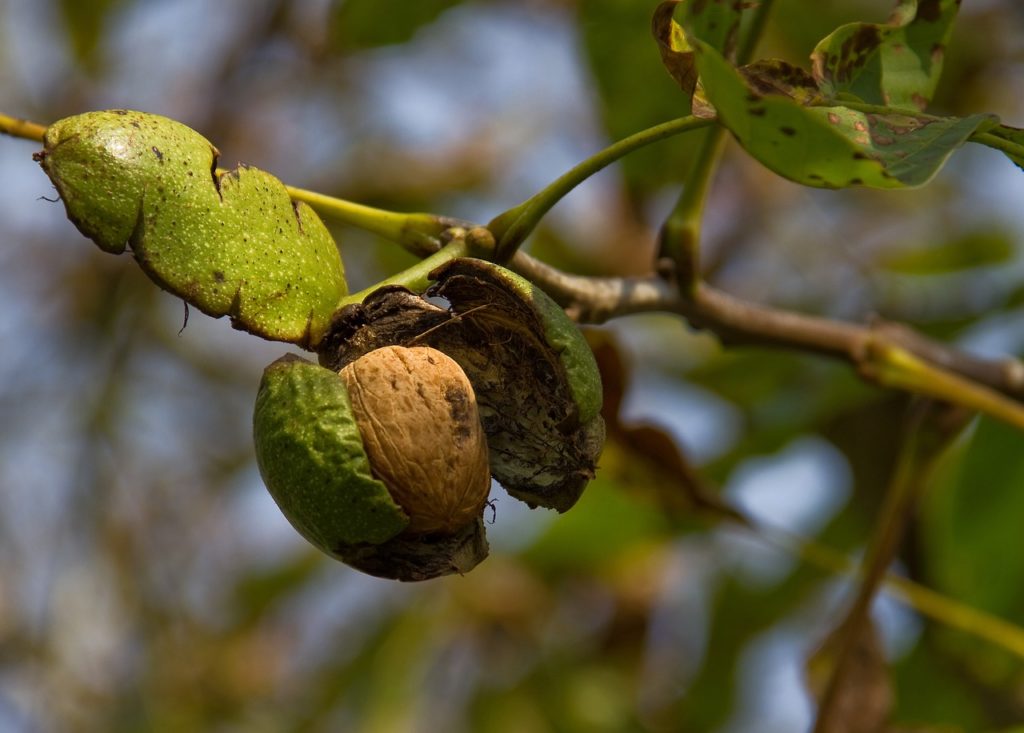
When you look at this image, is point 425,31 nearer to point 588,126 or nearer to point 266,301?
point 266,301

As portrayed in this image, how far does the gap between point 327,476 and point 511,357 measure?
0.78ft

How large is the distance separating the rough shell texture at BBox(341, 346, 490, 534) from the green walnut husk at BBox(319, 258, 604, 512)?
0.15 ft

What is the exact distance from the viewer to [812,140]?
3.31 feet

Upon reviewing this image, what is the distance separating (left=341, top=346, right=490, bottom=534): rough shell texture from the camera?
3.48 ft

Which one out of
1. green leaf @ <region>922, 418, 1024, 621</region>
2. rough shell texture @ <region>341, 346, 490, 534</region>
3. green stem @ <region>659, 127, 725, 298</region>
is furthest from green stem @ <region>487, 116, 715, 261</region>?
green leaf @ <region>922, 418, 1024, 621</region>

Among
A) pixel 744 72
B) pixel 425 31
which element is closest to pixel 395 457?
pixel 744 72

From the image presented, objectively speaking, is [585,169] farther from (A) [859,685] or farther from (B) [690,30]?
(A) [859,685]

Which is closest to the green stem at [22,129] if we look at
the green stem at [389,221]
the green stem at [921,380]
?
the green stem at [389,221]

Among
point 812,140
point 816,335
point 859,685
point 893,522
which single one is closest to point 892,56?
point 812,140

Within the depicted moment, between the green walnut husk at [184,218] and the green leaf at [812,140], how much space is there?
0.40 metres

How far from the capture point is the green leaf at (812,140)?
0.99m

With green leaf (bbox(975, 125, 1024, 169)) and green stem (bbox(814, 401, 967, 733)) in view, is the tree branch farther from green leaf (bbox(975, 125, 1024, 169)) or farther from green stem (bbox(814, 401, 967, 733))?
green leaf (bbox(975, 125, 1024, 169))

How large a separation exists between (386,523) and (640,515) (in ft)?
6.01

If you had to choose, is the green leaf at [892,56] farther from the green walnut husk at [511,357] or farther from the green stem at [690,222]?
the green walnut husk at [511,357]
